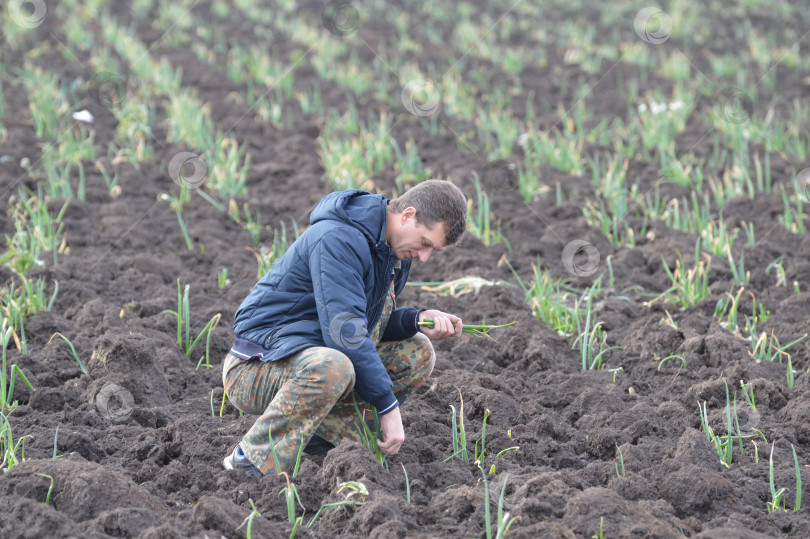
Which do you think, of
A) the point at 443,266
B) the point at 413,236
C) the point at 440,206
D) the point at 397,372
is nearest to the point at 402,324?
the point at 397,372

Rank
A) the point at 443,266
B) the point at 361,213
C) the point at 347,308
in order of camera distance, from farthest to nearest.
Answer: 1. the point at 443,266
2. the point at 361,213
3. the point at 347,308

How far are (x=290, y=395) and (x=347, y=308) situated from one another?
320mm

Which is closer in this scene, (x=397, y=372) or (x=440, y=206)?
(x=440, y=206)

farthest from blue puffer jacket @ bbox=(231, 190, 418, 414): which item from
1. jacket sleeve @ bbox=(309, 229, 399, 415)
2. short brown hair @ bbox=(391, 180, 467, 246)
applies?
short brown hair @ bbox=(391, 180, 467, 246)

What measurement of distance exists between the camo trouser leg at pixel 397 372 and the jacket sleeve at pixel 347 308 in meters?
0.29

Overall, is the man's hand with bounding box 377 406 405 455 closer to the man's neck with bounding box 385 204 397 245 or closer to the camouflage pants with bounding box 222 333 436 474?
the camouflage pants with bounding box 222 333 436 474

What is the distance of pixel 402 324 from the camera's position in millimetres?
2939

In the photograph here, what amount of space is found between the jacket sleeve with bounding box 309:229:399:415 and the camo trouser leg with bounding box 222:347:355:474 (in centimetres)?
4

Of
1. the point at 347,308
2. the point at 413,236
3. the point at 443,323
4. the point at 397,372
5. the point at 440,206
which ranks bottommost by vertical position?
the point at 397,372

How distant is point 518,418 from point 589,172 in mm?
3267

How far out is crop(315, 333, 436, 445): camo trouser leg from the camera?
2.90 m

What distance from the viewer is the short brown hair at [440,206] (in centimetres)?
265

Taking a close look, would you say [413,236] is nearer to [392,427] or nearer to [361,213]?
[361,213]

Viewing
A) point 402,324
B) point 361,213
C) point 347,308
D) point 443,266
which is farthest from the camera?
point 443,266
